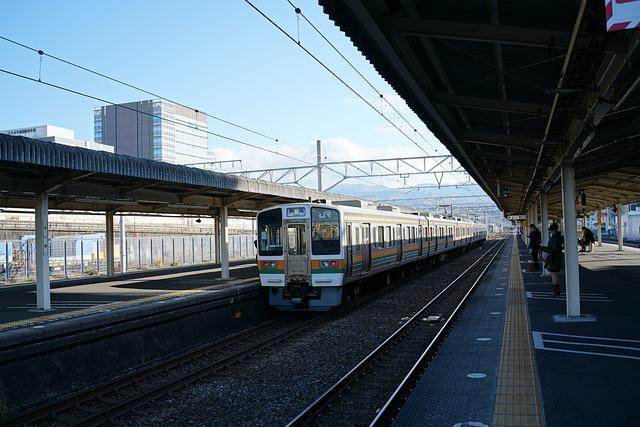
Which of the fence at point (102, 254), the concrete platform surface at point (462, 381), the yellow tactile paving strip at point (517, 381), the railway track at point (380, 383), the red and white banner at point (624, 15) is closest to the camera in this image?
the red and white banner at point (624, 15)

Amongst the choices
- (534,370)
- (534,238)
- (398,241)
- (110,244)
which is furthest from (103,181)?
(534,238)

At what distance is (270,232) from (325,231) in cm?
128

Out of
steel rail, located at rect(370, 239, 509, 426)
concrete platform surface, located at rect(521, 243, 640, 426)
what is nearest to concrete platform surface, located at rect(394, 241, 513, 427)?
steel rail, located at rect(370, 239, 509, 426)

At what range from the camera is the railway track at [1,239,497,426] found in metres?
6.36

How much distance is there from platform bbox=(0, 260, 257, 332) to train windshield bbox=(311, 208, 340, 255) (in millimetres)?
3535

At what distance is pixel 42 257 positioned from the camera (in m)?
12.0

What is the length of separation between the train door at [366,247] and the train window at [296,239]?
2.10 meters

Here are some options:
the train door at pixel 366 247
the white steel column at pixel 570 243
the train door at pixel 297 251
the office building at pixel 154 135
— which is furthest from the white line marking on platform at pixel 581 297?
the office building at pixel 154 135

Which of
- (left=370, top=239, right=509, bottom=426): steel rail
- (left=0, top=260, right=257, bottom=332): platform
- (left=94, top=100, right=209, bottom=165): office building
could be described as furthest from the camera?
(left=94, top=100, right=209, bottom=165): office building

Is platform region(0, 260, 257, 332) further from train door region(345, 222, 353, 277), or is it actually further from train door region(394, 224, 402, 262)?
train door region(394, 224, 402, 262)

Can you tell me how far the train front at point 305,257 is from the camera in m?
12.2

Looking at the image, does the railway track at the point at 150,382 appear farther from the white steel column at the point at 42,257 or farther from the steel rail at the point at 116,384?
the white steel column at the point at 42,257

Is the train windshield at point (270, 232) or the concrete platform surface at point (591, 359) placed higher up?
the train windshield at point (270, 232)

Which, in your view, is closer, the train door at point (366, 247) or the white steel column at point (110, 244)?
the train door at point (366, 247)
